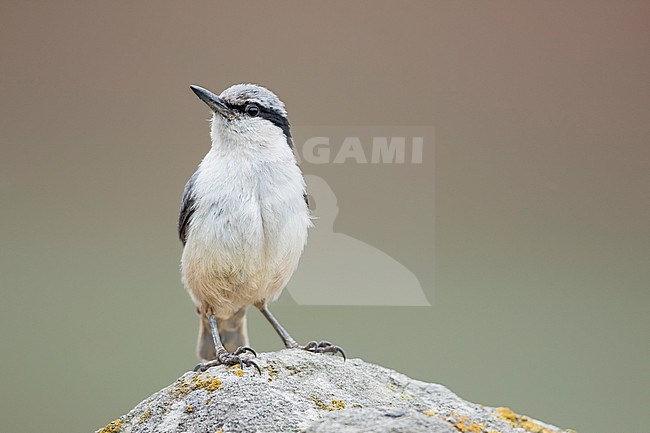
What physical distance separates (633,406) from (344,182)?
1.95m

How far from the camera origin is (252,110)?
3150mm

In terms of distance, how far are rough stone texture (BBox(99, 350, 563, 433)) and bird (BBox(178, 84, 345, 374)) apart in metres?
0.25

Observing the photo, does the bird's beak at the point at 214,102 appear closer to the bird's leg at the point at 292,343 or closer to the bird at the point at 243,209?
the bird at the point at 243,209

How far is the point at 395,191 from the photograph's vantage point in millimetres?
3607

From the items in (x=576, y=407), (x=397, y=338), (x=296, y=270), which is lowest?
(x=576, y=407)

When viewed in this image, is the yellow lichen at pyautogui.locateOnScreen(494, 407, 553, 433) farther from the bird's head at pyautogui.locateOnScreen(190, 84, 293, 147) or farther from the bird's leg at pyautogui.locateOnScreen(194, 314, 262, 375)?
the bird's head at pyautogui.locateOnScreen(190, 84, 293, 147)

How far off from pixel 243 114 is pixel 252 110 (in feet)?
0.13

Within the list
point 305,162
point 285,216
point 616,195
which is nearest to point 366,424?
point 285,216

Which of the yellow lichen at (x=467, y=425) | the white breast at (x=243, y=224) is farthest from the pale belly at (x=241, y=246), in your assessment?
the yellow lichen at (x=467, y=425)

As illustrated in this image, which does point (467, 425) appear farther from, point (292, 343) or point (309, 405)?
point (292, 343)

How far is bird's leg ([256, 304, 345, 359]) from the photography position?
3.19 m

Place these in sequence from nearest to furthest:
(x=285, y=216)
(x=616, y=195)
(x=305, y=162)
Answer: (x=285, y=216) < (x=305, y=162) < (x=616, y=195)

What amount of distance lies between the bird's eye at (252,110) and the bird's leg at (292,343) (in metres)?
0.84

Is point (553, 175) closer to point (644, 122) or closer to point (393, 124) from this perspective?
point (644, 122)
